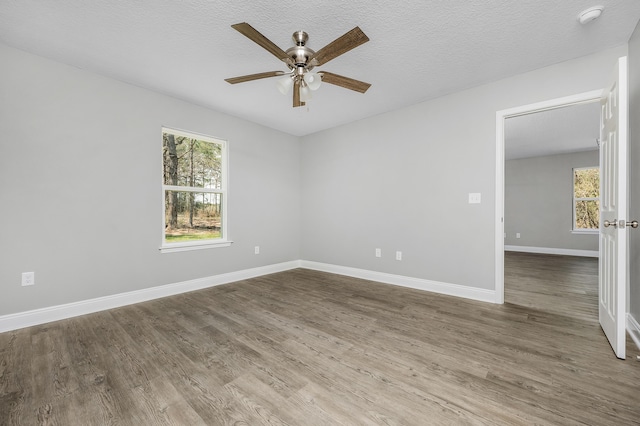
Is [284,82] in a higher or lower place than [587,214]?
higher

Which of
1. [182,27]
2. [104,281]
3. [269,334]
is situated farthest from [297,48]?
[104,281]

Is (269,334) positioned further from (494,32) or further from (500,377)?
(494,32)

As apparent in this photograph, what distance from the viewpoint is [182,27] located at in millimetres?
2111

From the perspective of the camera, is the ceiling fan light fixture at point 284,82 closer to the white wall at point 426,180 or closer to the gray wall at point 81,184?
the gray wall at point 81,184

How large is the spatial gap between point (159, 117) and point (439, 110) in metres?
3.58

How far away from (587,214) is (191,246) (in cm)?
882

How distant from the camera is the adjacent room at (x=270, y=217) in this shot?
5.14 feet

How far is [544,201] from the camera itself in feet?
22.7

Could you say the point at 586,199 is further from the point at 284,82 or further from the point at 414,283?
the point at 284,82

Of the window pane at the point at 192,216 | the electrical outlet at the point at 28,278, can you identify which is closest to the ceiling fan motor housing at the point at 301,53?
the window pane at the point at 192,216

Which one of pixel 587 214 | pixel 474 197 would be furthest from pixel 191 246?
pixel 587 214

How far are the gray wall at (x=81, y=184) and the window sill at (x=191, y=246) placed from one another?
0.07 metres

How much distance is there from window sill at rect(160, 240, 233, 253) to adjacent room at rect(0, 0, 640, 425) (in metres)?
0.04

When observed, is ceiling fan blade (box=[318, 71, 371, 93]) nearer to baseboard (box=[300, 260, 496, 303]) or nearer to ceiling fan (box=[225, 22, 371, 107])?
ceiling fan (box=[225, 22, 371, 107])
